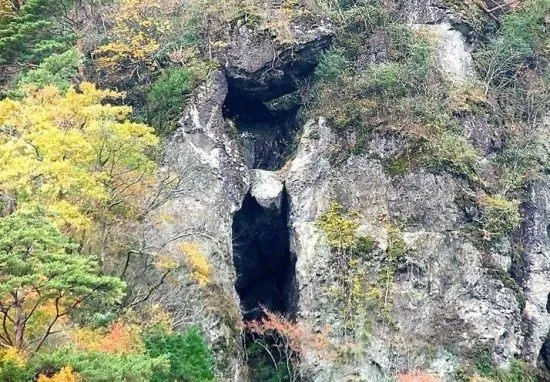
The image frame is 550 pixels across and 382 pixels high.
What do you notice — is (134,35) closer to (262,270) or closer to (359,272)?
(262,270)

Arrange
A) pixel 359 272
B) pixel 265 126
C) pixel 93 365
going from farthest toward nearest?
pixel 265 126 → pixel 359 272 → pixel 93 365

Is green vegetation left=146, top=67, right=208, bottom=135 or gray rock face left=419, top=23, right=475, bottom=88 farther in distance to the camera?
gray rock face left=419, top=23, right=475, bottom=88

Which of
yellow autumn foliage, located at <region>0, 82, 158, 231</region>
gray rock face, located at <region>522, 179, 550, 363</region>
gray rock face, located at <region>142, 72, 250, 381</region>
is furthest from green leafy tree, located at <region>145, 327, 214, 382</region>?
gray rock face, located at <region>522, 179, 550, 363</region>

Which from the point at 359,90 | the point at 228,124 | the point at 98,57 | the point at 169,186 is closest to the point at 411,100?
the point at 359,90

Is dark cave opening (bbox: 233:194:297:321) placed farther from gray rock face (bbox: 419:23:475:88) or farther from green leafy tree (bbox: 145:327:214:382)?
gray rock face (bbox: 419:23:475:88)

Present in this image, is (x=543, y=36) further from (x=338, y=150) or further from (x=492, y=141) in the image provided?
(x=338, y=150)

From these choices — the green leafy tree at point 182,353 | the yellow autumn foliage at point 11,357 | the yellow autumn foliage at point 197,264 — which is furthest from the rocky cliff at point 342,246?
the yellow autumn foliage at point 11,357

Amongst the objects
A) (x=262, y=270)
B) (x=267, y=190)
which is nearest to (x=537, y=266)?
(x=267, y=190)

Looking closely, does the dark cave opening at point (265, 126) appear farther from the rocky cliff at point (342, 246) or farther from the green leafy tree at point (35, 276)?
the green leafy tree at point (35, 276)
